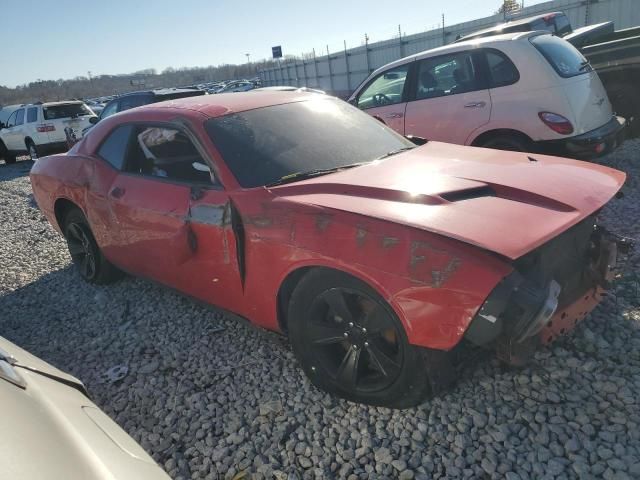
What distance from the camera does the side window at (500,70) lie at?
5.10 m

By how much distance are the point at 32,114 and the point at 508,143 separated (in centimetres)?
1376

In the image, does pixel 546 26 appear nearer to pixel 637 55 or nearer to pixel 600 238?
pixel 637 55

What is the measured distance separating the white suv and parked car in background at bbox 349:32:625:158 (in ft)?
36.7

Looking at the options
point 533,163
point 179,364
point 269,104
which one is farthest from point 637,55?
point 179,364

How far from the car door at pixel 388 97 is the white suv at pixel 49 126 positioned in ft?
33.4

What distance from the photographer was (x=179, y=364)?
123 inches

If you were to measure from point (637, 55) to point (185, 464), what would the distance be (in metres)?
6.92

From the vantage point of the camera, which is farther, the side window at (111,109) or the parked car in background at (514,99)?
the side window at (111,109)

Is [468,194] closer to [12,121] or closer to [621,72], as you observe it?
[621,72]

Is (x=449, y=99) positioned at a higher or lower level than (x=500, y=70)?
lower

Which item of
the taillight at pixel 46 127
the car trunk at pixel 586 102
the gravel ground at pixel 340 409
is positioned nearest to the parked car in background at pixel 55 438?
the gravel ground at pixel 340 409

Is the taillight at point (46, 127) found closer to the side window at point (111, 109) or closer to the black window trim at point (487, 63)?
the side window at point (111, 109)

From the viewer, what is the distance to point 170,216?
120 inches

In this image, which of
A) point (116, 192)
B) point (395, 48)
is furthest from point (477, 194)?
point (395, 48)
